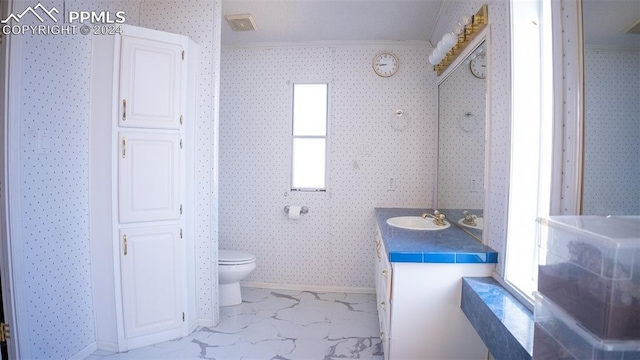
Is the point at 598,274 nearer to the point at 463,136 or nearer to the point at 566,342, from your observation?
the point at 566,342

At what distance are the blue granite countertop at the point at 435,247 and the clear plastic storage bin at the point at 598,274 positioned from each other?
77 centimetres

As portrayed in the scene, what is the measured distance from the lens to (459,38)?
1977mm

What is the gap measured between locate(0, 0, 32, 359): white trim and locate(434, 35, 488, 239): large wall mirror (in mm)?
2539

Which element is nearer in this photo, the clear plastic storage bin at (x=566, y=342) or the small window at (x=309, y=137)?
the clear plastic storage bin at (x=566, y=342)

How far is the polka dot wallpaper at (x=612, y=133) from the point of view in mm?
793

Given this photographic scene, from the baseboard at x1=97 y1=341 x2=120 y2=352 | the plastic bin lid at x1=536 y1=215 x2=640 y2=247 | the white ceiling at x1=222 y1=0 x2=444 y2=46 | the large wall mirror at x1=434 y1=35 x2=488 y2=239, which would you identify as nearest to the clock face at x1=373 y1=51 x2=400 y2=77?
the white ceiling at x1=222 y1=0 x2=444 y2=46

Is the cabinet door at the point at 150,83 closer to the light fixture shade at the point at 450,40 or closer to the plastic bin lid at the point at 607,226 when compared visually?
the light fixture shade at the point at 450,40

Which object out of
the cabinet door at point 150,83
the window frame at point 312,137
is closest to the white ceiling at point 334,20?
the window frame at point 312,137

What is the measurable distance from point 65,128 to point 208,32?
3.91ft

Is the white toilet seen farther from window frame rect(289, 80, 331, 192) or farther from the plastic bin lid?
the plastic bin lid

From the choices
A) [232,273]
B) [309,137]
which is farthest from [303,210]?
[232,273]

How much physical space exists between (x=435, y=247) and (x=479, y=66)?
1105 millimetres

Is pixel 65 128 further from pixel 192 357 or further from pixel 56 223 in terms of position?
pixel 192 357

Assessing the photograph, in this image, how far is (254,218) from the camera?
320cm
